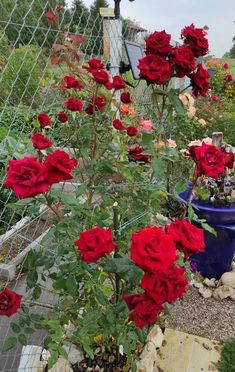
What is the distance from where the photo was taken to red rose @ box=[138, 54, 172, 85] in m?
1.13

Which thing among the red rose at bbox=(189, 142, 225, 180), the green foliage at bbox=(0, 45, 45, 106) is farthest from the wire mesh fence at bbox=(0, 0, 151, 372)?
the red rose at bbox=(189, 142, 225, 180)

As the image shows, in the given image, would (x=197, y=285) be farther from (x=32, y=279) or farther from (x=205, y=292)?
(x=32, y=279)

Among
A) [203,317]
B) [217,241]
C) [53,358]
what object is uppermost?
[53,358]

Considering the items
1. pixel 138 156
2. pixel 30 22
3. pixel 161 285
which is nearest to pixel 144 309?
pixel 161 285

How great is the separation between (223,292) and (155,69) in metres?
1.63

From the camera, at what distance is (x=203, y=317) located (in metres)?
2.12

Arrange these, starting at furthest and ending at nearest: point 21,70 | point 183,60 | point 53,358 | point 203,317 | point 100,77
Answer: point 21,70, point 203,317, point 100,77, point 183,60, point 53,358

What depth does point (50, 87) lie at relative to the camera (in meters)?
1.80

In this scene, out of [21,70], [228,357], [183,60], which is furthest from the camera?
[21,70]

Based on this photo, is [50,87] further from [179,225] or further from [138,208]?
[179,225]

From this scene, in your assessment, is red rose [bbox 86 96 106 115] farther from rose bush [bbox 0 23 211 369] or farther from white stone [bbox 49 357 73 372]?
white stone [bbox 49 357 73 372]

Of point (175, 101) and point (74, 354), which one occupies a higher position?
point (175, 101)

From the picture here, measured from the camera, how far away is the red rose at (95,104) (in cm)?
137

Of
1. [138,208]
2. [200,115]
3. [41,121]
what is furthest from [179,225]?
[200,115]
